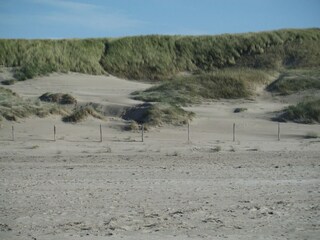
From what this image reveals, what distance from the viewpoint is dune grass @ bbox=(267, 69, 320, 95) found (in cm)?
2991

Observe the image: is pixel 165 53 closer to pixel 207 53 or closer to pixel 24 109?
pixel 207 53

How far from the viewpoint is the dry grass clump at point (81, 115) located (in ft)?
73.4

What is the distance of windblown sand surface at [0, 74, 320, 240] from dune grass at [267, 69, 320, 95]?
20.3 feet

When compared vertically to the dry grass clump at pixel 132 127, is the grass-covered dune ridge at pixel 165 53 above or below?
above

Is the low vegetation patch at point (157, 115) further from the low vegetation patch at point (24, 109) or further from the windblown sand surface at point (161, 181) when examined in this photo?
the low vegetation patch at point (24, 109)

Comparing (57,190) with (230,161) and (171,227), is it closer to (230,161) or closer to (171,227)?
(171,227)

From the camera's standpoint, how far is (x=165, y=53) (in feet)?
129

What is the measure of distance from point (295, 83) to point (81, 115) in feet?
41.8

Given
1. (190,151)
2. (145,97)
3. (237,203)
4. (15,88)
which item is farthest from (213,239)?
(15,88)

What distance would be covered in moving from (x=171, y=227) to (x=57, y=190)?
355cm

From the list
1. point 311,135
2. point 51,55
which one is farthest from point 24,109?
point 51,55

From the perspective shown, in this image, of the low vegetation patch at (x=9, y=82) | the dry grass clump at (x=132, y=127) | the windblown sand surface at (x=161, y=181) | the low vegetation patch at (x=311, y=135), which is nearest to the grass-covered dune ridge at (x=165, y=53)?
the low vegetation patch at (x=9, y=82)

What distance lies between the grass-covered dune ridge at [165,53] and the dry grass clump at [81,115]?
43.3 feet

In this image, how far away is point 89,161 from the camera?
1541 centimetres
